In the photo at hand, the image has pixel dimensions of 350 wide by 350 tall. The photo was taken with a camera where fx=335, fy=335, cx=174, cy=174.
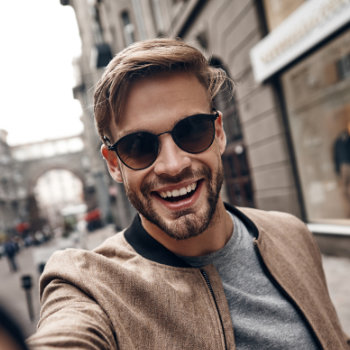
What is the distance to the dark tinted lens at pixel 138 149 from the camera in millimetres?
1460

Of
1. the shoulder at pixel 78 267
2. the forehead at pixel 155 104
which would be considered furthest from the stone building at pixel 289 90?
the shoulder at pixel 78 267

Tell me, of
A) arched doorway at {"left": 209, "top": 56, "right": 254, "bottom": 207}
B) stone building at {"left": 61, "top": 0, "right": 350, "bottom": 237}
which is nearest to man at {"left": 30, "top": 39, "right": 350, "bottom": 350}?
stone building at {"left": 61, "top": 0, "right": 350, "bottom": 237}

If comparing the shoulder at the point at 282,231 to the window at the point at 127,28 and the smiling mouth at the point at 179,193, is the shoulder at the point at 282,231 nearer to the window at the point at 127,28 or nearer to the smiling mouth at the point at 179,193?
the smiling mouth at the point at 179,193

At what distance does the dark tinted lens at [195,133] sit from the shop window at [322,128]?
502 cm

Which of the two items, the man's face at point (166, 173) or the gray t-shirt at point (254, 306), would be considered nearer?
the gray t-shirt at point (254, 306)

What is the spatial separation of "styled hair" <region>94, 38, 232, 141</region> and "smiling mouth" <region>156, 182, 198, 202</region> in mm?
400

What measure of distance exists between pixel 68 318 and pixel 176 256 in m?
0.50

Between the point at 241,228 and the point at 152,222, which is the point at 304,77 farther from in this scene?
the point at 152,222

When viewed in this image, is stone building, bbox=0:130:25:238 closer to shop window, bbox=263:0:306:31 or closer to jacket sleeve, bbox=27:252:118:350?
shop window, bbox=263:0:306:31

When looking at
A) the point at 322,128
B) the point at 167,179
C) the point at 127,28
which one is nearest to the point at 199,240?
the point at 167,179

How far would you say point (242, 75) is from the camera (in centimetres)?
746

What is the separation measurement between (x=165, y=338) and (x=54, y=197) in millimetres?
90440

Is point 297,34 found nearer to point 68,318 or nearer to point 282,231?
point 282,231

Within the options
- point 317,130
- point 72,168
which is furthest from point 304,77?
point 72,168
